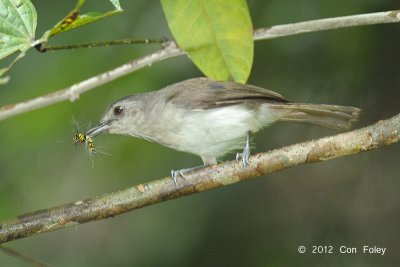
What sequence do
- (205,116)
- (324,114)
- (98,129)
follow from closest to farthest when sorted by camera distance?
(324,114)
(205,116)
(98,129)

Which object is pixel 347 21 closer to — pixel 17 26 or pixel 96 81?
pixel 96 81

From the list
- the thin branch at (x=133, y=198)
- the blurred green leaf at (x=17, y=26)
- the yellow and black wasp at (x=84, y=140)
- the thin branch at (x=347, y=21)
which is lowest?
the thin branch at (x=133, y=198)

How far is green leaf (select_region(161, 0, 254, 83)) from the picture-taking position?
3.23 metres

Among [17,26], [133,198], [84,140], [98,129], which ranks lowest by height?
[133,198]

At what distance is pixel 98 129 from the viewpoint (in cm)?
425

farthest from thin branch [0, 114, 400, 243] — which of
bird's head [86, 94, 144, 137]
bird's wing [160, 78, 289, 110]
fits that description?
bird's head [86, 94, 144, 137]

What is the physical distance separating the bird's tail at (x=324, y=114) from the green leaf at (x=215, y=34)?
0.68 m

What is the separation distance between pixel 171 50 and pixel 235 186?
2.34m

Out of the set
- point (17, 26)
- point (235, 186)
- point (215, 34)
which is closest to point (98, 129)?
point (215, 34)

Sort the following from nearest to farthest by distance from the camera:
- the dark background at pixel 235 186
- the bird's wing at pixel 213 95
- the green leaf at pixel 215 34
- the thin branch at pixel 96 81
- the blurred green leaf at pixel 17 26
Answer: the blurred green leaf at pixel 17 26, the green leaf at pixel 215 34, the thin branch at pixel 96 81, the bird's wing at pixel 213 95, the dark background at pixel 235 186

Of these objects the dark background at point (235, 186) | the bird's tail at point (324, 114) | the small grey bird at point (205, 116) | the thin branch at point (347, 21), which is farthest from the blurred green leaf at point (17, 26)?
the dark background at point (235, 186)

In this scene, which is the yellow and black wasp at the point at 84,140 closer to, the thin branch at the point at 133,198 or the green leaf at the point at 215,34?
the thin branch at the point at 133,198

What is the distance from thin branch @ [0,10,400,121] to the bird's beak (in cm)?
52

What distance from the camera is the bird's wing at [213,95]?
3.96 meters
